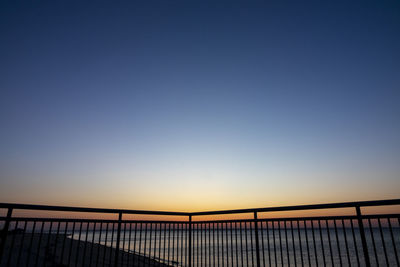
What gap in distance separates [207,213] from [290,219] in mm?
1923

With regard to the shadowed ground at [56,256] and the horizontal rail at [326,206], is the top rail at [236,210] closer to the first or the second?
the horizontal rail at [326,206]

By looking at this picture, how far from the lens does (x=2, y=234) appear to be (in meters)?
3.56

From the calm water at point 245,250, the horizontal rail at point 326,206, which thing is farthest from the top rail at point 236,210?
the calm water at point 245,250

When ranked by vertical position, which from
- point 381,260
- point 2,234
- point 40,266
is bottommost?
point 381,260

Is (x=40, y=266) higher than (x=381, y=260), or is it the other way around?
(x=40, y=266)

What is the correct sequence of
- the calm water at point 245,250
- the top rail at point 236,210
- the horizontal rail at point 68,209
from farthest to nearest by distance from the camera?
the calm water at point 245,250 < the horizontal rail at point 68,209 < the top rail at point 236,210

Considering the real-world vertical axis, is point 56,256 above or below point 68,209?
below

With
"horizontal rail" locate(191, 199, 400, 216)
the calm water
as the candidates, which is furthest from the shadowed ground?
"horizontal rail" locate(191, 199, 400, 216)

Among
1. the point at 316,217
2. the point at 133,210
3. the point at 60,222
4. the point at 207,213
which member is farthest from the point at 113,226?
the point at 316,217

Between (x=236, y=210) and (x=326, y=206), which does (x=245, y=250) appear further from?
(x=326, y=206)

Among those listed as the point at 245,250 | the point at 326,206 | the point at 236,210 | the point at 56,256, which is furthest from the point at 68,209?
the point at 245,250

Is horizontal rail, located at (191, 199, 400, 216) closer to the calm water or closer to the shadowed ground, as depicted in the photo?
the calm water

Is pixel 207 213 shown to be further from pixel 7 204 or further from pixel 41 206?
pixel 7 204

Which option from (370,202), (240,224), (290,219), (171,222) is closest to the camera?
(370,202)
